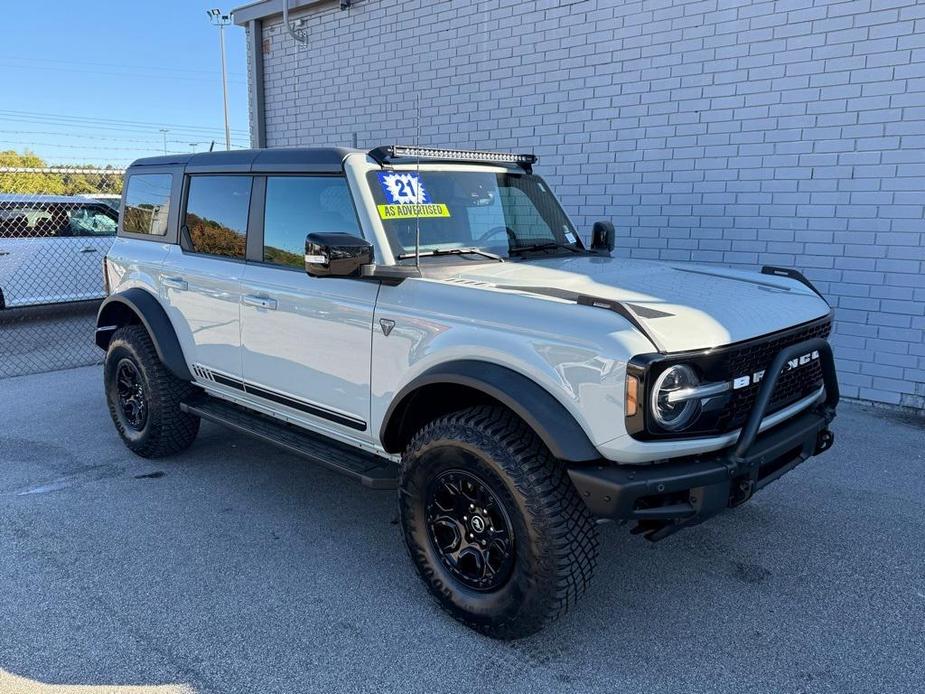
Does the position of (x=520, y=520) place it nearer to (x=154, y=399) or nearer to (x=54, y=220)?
(x=154, y=399)

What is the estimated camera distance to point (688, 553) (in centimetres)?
366

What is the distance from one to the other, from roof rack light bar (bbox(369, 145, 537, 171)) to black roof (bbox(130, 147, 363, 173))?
16 centimetres

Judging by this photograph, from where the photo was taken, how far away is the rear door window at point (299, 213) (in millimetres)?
3592

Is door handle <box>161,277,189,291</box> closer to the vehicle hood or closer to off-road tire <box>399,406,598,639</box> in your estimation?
the vehicle hood

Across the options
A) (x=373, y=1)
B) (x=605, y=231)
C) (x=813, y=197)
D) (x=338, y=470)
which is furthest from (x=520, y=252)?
(x=373, y=1)

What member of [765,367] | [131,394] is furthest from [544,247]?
[131,394]

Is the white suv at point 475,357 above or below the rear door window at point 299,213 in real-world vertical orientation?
below

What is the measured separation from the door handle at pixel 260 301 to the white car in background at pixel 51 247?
7.06 m

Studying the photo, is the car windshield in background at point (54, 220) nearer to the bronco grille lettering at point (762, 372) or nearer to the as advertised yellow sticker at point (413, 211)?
the as advertised yellow sticker at point (413, 211)

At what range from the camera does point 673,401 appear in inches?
100

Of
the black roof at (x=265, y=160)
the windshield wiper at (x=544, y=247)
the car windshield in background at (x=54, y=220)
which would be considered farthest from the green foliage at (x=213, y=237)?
the car windshield in background at (x=54, y=220)

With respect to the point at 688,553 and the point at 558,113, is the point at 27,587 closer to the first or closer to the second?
the point at 688,553

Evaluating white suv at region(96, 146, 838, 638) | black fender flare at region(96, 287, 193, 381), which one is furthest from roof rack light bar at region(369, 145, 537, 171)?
A: black fender flare at region(96, 287, 193, 381)

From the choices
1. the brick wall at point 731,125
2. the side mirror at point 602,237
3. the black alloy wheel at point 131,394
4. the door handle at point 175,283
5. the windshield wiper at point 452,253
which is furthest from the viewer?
the brick wall at point 731,125
